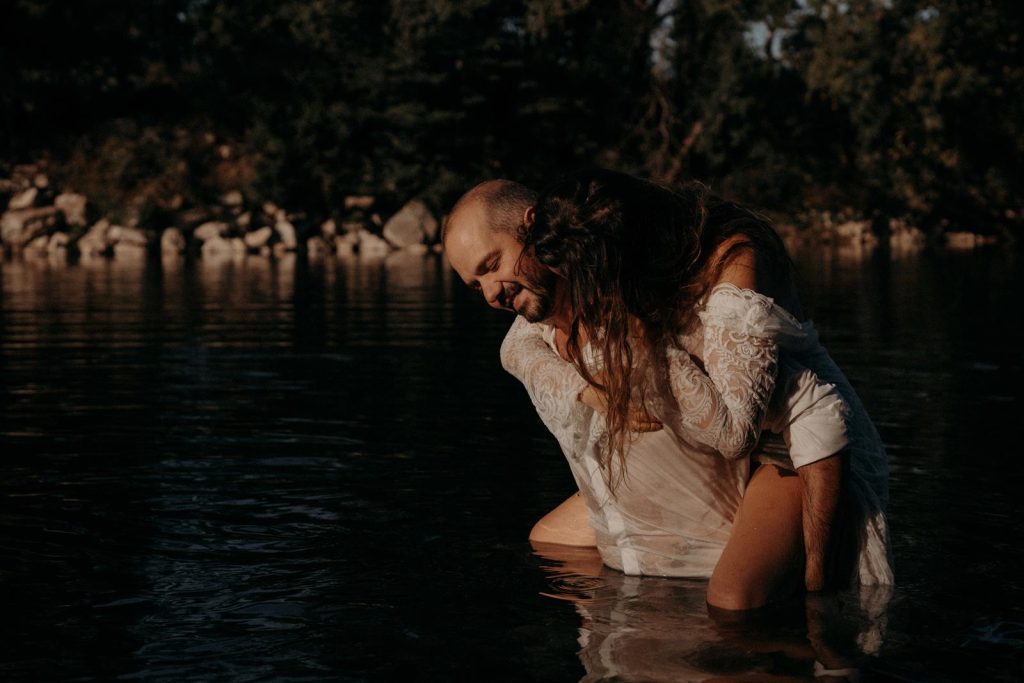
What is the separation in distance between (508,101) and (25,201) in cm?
1409

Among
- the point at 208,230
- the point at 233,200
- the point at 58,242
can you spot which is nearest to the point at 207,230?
the point at 208,230

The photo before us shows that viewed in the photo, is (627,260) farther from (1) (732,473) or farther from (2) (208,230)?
(2) (208,230)

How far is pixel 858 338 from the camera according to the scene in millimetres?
12695

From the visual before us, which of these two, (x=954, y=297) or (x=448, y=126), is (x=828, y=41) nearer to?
(x=448, y=126)

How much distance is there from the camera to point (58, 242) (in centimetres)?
3691

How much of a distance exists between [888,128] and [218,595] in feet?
139

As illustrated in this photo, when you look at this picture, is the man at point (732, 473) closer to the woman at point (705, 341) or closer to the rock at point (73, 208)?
the woman at point (705, 341)

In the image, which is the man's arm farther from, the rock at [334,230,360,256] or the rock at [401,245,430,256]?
the rock at [334,230,360,256]

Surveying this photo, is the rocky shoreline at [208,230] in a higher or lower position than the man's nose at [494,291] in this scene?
higher

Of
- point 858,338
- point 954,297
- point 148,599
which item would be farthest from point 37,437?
point 954,297

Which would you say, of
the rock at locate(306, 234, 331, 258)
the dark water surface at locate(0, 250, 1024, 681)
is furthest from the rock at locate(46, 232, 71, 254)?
the dark water surface at locate(0, 250, 1024, 681)

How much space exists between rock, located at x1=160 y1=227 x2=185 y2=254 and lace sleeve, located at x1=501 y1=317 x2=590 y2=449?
110ft

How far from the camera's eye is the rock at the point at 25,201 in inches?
1517

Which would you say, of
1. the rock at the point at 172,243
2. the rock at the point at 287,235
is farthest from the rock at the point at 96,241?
the rock at the point at 287,235
